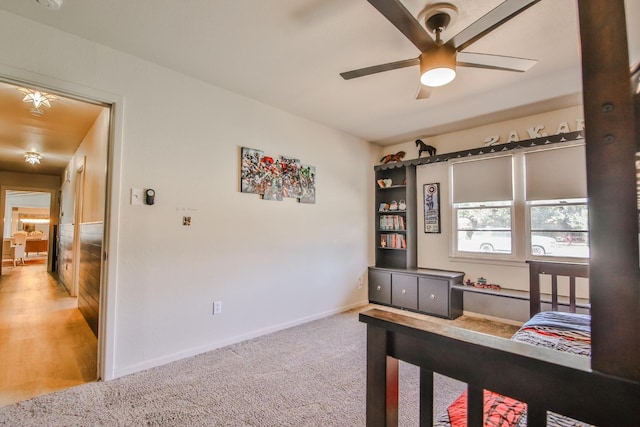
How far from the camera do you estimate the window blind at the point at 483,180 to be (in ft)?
12.1

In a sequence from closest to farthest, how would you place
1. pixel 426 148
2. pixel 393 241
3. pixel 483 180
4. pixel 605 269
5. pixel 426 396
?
1. pixel 605 269
2. pixel 426 396
3. pixel 483 180
4. pixel 426 148
5. pixel 393 241

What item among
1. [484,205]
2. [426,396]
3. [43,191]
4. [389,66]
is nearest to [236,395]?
[426,396]

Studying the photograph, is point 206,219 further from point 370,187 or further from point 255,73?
point 370,187

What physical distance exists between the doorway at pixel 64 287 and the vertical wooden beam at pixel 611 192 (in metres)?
2.82

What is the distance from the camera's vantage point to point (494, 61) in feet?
6.48

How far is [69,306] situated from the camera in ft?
13.7

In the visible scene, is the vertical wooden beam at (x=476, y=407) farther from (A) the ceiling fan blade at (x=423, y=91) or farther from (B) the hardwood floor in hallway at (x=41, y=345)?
(B) the hardwood floor in hallway at (x=41, y=345)

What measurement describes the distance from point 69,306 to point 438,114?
5.59 metres

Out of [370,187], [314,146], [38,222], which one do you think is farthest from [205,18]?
[38,222]

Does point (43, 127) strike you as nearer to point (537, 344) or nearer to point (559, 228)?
point (537, 344)

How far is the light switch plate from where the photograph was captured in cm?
239

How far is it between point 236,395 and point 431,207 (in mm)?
3488

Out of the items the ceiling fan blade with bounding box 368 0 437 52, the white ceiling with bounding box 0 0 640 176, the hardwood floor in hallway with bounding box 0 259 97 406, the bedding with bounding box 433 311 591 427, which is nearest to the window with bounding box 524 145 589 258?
the white ceiling with bounding box 0 0 640 176

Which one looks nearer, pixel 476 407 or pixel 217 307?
pixel 476 407
